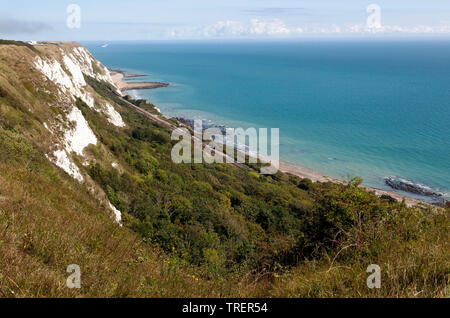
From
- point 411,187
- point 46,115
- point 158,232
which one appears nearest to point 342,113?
point 411,187

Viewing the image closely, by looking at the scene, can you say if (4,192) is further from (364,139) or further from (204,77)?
(204,77)

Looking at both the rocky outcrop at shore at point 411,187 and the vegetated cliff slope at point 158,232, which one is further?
the rocky outcrop at shore at point 411,187

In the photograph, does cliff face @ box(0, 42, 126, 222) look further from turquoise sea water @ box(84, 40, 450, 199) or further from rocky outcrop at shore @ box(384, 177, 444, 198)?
rocky outcrop at shore @ box(384, 177, 444, 198)

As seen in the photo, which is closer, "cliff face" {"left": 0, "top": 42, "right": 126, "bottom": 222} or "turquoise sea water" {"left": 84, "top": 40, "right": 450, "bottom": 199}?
"cliff face" {"left": 0, "top": 42, "right": 126, "bottom": 222}

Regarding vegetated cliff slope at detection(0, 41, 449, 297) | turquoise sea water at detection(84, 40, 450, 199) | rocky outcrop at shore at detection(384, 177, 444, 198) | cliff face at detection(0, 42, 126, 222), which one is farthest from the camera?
turquoise sea water at detection(84, 40, 450, 199)

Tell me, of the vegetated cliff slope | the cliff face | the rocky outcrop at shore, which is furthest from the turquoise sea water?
the cliff face

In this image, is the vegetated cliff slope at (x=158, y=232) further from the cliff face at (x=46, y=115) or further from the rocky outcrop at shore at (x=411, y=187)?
the rocky outcrop at shore at (x=411, y=187)

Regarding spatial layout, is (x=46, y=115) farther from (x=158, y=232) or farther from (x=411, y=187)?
(x=411, y=187)

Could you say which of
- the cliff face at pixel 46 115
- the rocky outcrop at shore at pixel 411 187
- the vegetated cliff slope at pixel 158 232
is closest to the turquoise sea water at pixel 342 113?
the rocky outcrop at shore at pixel 411 187
